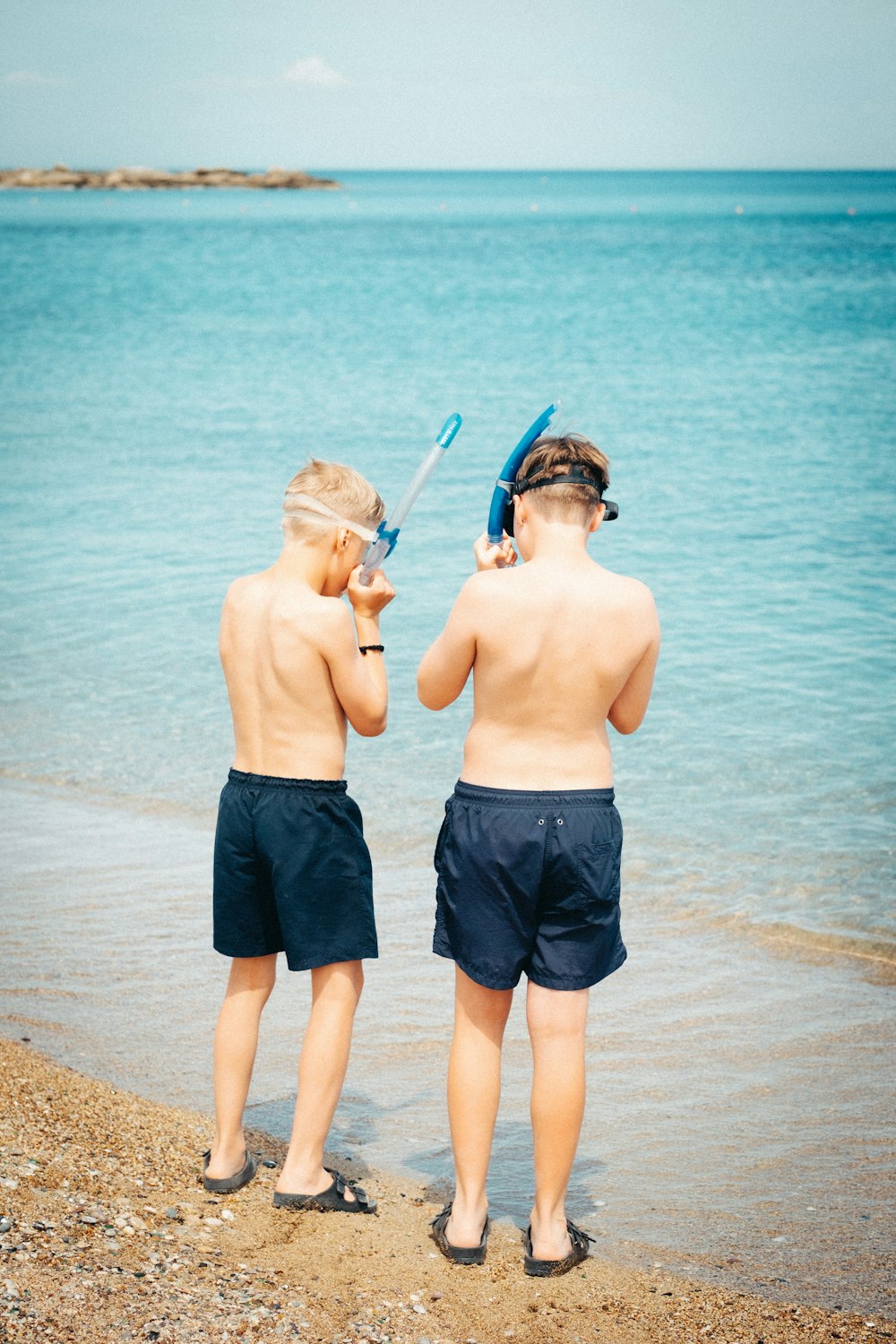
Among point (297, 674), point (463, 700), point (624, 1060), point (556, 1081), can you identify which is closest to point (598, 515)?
point (297, 674)

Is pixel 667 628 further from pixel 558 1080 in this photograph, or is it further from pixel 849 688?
pixel 558 1080

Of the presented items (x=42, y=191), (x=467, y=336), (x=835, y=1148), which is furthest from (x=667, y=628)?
(x=42, y=191)

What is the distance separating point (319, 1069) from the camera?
3.08 m

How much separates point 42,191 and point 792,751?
16005 centimetres

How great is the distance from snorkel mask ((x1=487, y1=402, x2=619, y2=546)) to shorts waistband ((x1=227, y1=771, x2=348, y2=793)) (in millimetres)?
664

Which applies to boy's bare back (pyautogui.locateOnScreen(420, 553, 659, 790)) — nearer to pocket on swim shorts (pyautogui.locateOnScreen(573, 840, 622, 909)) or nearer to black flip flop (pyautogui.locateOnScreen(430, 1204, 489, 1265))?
pocket on swim shorts (pyautogui.locateOnScreen(573, 840, 622, 909))

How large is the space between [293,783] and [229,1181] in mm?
995

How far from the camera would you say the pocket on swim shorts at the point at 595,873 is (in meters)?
2.84

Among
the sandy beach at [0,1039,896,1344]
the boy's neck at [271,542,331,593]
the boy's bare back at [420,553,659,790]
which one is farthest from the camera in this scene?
the boy's neck at [271,542,331,593]

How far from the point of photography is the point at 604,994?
4770 millimetres

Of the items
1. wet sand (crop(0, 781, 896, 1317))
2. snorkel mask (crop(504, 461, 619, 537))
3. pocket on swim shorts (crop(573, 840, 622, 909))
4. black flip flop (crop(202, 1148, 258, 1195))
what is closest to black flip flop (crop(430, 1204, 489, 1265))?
wet sand (crop(0, 781, 896, 1317))

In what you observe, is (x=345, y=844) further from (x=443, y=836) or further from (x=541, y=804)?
(x=541, y=804)

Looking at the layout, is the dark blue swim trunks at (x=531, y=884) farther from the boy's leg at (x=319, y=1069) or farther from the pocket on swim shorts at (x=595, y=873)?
the boy's leg at (x=319, y=1069)

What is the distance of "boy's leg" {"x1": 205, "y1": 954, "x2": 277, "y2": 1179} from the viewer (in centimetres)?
318
